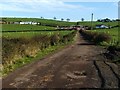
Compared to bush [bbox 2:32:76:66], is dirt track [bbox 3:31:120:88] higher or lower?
lower

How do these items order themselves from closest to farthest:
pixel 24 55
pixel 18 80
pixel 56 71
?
pixel 18 80 < pixel 56 71 < pixel 24 55

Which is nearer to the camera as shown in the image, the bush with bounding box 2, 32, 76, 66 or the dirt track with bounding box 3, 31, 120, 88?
the dirt track with bounding box 3, 31, 120, 88

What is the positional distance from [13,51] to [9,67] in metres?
2.69

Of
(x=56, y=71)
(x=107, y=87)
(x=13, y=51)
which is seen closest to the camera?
(x=107, y=87)

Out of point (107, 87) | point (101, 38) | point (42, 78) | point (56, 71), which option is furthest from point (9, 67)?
point (101, 38)

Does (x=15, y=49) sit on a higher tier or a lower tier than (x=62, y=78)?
higher

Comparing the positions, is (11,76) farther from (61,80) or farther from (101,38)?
(101,38)

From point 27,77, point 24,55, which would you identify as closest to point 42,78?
point 27,77

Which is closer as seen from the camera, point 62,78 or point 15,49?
point 62,78

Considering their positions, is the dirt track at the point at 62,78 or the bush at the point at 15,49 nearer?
the dirt track at the point at 62,78

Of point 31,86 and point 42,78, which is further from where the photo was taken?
point 42,78

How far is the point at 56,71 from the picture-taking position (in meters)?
17.4

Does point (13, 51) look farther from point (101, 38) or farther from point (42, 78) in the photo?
point (101, 38)

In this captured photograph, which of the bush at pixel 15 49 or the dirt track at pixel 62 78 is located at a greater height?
the bush at pixel 15 49
